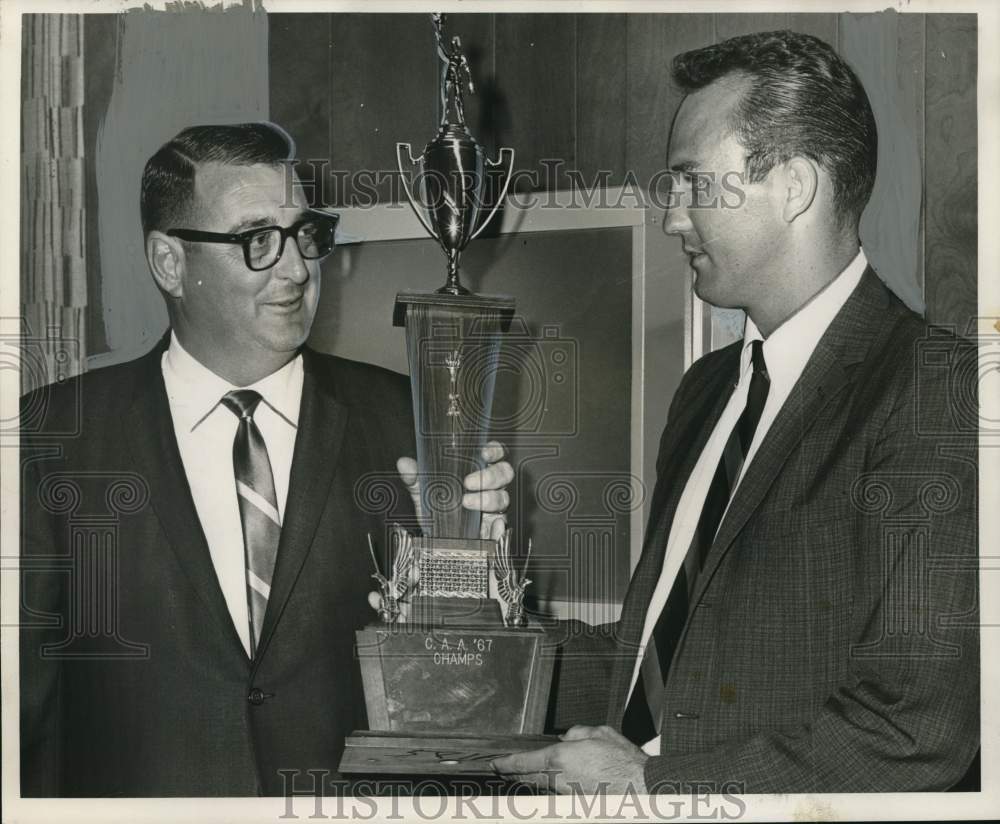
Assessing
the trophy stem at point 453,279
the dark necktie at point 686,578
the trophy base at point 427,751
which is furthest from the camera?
the trophy stem at point 453,279

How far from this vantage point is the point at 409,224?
312 centimetres

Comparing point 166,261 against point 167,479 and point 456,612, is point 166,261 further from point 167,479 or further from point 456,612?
point 456,612

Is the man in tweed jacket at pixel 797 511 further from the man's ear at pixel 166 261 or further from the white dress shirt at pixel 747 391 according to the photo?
the man's ear at pixel 166 261

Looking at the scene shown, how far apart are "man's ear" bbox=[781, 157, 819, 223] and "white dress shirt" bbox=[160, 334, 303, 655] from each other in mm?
1164

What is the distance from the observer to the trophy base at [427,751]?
2818 millimetres

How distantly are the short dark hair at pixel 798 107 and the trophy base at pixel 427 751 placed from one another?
1.35m

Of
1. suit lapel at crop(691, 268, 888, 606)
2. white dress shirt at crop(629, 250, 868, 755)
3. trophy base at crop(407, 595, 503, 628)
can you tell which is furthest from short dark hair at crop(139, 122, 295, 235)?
suit lapel at crop(691, 268, 888, 606)

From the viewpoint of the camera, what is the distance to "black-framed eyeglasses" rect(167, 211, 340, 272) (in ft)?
10.0

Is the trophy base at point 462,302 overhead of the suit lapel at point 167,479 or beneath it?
overhead

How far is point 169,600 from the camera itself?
3.03 m

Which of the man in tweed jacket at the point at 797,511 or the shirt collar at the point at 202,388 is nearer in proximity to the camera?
the man in tweed jacket at the point at 797,511

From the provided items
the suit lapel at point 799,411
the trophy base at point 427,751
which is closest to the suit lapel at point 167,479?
the trophy base at point 427,751

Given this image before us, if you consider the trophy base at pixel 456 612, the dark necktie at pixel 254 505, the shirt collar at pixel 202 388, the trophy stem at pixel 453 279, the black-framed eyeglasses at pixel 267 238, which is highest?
the black-framed eyeglasses at pixel 267 238

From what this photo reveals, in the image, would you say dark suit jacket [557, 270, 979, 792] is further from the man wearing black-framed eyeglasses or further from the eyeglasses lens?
the eyeglasses lens
